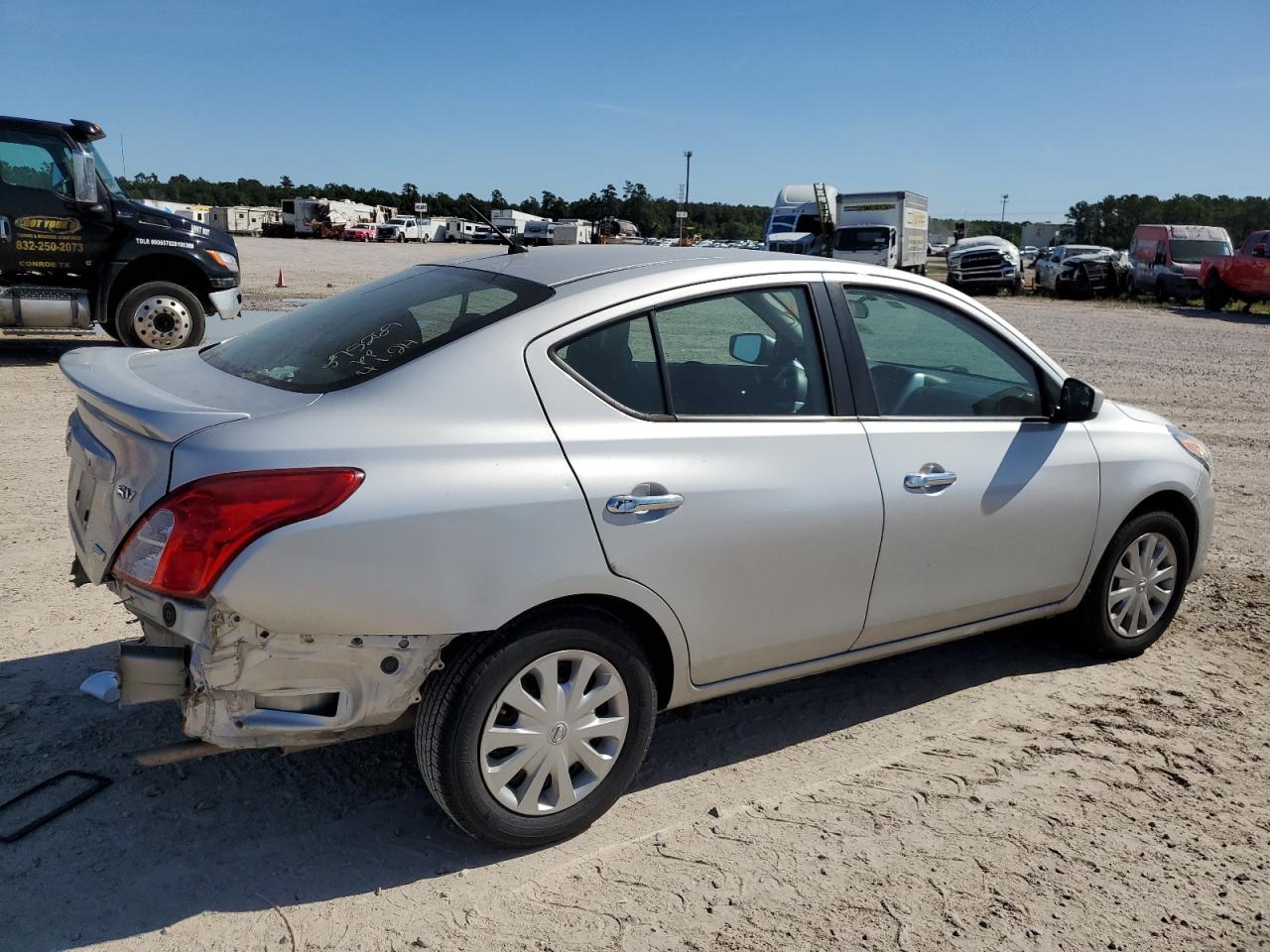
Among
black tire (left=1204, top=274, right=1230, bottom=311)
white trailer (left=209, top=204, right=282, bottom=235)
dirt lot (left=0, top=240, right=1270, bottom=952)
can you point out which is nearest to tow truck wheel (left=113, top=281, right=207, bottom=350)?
dirt lot (left=0, top=240, right=1270, bottom=952)

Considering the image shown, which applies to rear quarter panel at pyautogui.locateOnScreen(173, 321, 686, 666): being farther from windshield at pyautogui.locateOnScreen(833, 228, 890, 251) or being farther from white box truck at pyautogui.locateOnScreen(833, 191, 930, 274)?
windshield at pyautogui.locateOnScreen(833, 228, 890, 251)

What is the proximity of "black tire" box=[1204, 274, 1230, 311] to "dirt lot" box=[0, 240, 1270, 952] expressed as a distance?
25766 mm

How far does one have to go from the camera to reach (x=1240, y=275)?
26.6m

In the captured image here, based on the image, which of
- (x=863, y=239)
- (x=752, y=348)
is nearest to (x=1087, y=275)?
(x=863, y=239)

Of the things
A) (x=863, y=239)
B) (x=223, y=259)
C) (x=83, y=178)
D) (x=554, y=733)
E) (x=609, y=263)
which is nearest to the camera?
(x=554, y=733)

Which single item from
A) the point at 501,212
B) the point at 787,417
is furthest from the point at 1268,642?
the point at 501,212

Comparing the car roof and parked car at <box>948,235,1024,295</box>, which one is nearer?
the car roof

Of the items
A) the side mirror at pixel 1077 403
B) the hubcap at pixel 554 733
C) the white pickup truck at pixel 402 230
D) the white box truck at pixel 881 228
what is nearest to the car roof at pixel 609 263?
the side mirror at pixel 1077 403

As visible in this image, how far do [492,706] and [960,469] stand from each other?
190 centimetres

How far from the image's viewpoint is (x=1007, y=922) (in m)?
2.91

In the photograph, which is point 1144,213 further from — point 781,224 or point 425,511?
point 425,511

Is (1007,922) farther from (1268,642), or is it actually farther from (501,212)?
(501,212)

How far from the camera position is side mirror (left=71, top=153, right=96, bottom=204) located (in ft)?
37.4

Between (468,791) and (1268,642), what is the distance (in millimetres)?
3922
